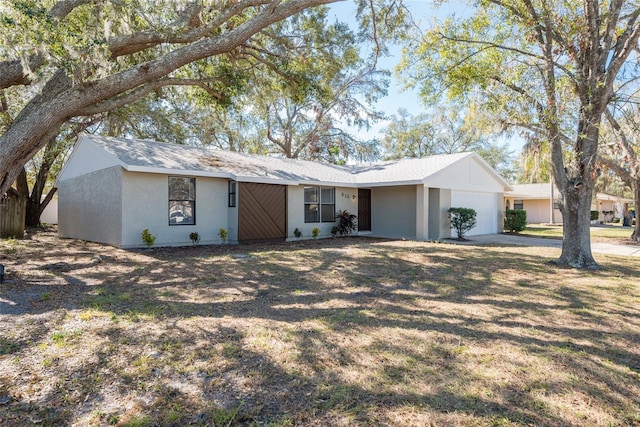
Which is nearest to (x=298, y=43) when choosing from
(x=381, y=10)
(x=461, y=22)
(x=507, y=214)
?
(x=381, y=10)

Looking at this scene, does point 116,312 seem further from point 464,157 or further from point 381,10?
point 464,157

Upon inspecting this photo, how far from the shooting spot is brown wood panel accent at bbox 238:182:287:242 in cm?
1236

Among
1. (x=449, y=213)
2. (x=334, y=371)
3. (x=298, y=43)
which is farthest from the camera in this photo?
(x=449, y=213)

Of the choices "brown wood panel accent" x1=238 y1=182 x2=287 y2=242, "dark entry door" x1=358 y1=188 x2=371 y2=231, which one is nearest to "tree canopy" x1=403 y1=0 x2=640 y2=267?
"brown wood panel accent" x1=238 y1=182 x2=287 y2=242

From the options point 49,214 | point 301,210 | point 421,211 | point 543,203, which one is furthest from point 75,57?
point 543,203

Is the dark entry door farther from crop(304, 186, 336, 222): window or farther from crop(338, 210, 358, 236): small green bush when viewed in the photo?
crop(304, 186, 336, 222): window

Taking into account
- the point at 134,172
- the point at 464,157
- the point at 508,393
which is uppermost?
the point at 464,157

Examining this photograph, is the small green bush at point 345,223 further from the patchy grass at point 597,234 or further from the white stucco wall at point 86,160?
the patchy grass at point 597,234

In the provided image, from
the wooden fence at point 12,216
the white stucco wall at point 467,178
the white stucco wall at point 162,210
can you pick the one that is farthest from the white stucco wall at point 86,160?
the white stucco wall at point 467,178

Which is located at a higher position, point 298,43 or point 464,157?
point 298,43

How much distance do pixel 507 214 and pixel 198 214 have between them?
1513cm

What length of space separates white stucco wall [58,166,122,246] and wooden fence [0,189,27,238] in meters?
1.36

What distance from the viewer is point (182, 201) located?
1178cm

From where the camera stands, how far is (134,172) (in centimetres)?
1073
